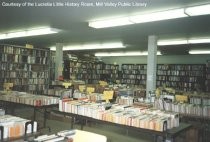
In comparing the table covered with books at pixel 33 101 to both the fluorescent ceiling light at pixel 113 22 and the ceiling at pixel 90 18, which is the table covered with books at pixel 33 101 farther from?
the fluorescent ceiling light at pixel 113 22

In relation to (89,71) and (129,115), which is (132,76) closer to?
(89,71)

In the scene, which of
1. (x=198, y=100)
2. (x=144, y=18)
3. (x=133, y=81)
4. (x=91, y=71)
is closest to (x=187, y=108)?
(x=198, y=100)

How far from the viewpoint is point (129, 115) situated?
4547mm

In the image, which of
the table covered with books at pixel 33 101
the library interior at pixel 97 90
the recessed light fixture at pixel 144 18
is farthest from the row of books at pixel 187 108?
the table covered with books at pixel 33 101

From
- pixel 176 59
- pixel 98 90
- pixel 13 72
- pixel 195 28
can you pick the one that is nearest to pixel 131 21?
pixel 195 28

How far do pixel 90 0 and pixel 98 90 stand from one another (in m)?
5.55

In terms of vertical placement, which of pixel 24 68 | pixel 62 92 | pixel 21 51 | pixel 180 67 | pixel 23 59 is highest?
pixel 21 51

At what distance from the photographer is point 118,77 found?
57.6 feet

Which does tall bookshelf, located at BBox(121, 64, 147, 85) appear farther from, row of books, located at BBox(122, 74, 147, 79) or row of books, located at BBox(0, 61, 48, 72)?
row of books, located at BBox(0, 61, 48, 72)

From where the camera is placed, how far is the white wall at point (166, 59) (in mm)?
14781

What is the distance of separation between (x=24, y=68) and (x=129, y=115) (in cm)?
731

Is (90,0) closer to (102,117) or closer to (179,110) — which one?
(102,117)

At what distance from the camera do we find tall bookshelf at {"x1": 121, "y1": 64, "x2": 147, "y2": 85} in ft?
53.6

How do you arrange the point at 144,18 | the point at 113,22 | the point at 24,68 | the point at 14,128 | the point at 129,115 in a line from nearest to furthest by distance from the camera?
1. the point at 14,128
2. the point at 129,115
3. the point at 144,18
4. the point at 113,22
5. the point at 24,68
